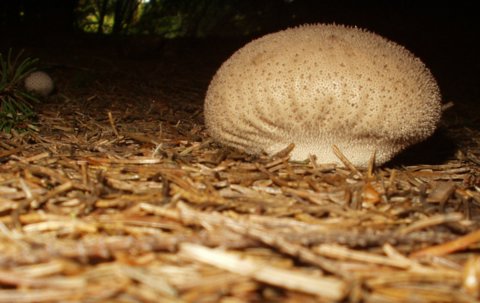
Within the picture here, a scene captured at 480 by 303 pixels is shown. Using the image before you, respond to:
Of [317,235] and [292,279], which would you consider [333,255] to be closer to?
[317,235]

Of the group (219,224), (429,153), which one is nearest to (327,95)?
(219,224)

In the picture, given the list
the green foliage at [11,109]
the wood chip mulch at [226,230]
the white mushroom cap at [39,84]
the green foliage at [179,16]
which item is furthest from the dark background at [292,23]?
the wood chip mulch at [226,230]

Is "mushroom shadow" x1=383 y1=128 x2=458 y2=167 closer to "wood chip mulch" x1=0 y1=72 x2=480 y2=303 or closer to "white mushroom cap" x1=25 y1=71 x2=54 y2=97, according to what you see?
"wood chip mulch" x1=0 y1=72 x2=480 y2=303

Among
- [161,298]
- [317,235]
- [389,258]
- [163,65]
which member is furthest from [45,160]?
[163,65]

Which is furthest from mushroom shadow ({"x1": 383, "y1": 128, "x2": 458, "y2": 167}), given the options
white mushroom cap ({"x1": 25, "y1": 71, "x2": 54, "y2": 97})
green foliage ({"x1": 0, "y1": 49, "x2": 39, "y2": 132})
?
white mushroom cap ({"x1": 25, "y1": 71, "x2": 54, "y2": 97})

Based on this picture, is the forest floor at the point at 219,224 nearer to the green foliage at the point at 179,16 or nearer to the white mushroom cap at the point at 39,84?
the white mushroom cap at the point at 39,84

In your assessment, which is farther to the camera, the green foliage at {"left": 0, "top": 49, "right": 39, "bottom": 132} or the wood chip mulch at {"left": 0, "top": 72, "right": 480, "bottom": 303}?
the green foliage at {"left": 0, "top": 49, "right": 39, "bottom": 132}
